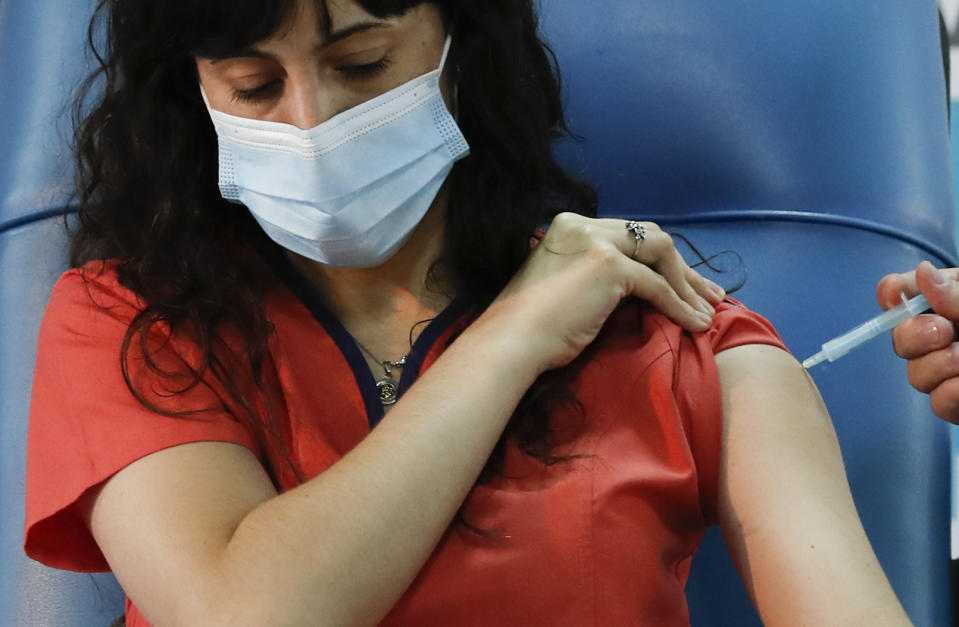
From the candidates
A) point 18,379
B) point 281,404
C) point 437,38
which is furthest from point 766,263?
point 18,379

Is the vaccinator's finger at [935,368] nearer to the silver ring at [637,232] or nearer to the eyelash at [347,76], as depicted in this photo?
the silver ring at [637,232]

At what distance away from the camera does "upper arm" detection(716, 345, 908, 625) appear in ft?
3.54

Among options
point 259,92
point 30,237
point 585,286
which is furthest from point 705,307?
point 30,237

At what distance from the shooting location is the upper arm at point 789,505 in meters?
1.08

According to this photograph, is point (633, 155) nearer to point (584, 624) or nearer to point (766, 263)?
point (766, 263)

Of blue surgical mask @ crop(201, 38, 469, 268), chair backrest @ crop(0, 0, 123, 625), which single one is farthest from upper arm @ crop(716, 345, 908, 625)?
chair backrest @ crop(0, 0, 123, 625)

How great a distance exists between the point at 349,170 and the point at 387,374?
221 mm

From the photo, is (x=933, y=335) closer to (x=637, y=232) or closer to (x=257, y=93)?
(x=637, y=232)

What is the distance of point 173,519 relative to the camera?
1056 mm

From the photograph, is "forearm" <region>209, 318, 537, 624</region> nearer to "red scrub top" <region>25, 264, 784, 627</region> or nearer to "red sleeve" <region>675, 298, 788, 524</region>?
"red scrub top" <region>25, 264, 784, 627</region>

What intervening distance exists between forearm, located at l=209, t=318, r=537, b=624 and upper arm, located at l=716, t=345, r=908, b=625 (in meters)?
0.25

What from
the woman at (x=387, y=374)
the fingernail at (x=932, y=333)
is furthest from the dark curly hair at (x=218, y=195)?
the fingernail at (x=932, y=333)

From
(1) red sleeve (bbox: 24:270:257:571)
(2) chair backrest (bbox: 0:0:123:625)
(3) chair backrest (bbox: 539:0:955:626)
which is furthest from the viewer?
(3) chair backrest (bbox: 539:0:955:626)

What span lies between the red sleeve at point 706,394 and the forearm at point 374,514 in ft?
0.66
